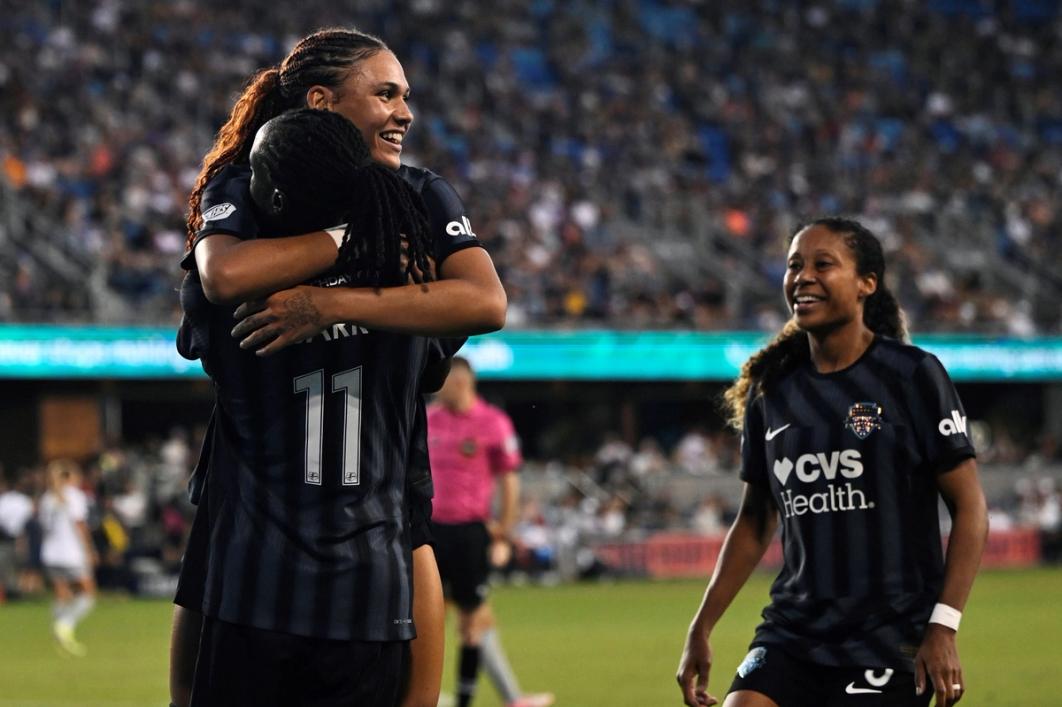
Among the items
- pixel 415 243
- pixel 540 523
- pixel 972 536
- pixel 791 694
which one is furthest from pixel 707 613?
pixel 540 523

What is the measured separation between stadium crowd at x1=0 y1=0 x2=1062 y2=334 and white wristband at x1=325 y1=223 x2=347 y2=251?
23.4m

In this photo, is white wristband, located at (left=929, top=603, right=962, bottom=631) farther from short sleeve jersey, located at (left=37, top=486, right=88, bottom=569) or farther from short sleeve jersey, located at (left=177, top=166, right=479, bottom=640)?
short sleeve jersey, located at (left=37, top=486, right=88, bottom=569)

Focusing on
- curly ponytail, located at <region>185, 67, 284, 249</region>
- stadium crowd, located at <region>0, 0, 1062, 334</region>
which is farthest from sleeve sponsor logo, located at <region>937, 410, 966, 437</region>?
stadium crowd, located at <region>0, 0, 1062, 334</region>

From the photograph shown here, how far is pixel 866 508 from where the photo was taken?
15.8ft

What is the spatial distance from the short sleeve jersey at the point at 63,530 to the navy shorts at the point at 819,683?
1468cm

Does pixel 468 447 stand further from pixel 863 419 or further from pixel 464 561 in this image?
pixel 863 419

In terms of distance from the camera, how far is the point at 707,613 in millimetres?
5098

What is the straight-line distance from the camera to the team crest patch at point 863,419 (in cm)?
486

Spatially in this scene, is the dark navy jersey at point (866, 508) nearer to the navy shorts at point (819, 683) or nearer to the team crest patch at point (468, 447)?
the navy shorts at point (819, 683)

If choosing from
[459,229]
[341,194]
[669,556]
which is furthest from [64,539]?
[341,194]

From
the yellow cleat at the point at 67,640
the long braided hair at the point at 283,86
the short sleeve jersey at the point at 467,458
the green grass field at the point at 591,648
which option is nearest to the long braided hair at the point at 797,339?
the long braided hair at the point at 283,86

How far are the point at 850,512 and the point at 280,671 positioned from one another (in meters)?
2.02

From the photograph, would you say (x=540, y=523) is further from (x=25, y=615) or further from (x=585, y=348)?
(x=25, y=615)

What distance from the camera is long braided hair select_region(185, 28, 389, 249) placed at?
350 cm
